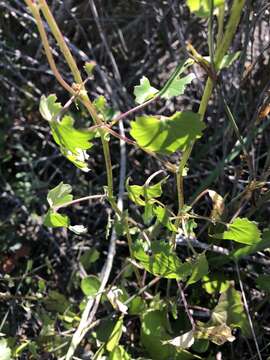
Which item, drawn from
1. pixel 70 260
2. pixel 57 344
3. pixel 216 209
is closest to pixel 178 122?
pixel 216 209

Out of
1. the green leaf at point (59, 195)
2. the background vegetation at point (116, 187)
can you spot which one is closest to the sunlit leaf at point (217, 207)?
the background vegetation at point (116, 187)

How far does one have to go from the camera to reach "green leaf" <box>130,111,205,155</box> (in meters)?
0.63

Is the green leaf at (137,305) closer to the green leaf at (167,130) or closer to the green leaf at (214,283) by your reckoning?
the green leaf at (214,283)

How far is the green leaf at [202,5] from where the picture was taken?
0.61 m

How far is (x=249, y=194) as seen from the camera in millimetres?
1069

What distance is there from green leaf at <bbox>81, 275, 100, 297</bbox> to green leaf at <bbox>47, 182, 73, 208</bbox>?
0.34 meters

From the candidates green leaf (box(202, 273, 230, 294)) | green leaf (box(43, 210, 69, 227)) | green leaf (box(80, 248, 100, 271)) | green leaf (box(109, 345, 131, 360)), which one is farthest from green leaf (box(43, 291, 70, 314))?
green leaf (box(43, 210, 69, 227))

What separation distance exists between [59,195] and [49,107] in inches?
8.0

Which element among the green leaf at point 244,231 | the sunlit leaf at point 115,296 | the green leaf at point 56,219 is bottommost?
the sunlit leaf at point 115,296

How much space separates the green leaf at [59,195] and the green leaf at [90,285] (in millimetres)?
344

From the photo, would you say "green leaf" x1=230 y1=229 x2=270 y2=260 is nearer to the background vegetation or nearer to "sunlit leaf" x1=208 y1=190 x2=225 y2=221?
the background vegetation

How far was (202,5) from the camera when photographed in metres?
0.62

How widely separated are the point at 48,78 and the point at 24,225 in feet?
1.46

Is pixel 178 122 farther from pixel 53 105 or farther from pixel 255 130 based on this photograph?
pixel 255 130
